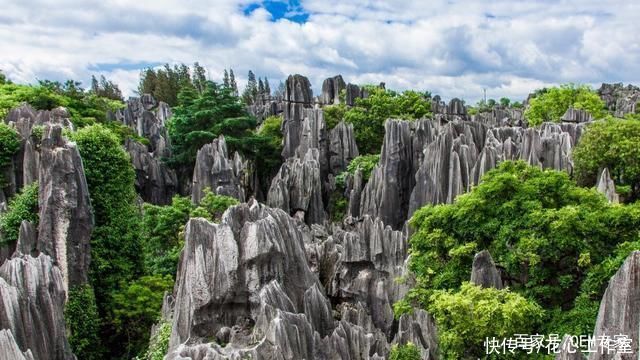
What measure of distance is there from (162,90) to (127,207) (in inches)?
2385

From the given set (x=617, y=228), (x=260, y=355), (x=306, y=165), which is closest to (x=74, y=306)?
(x=260, y=355)

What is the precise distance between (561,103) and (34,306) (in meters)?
43.6

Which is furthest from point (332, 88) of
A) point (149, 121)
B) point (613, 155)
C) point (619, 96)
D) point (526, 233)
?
point (619, 96)

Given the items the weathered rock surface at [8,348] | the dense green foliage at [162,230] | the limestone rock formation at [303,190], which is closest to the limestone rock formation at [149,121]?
the limestone rock formation at [303,190]

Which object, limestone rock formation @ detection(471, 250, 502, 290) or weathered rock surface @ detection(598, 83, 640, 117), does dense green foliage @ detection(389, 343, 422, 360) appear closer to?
limestone rock formation @ detection(471, 250, 502, 290)

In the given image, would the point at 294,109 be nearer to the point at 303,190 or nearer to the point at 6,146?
the point at 303,190

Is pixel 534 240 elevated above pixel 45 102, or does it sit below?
below

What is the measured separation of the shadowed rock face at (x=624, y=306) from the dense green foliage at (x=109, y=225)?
13563mm

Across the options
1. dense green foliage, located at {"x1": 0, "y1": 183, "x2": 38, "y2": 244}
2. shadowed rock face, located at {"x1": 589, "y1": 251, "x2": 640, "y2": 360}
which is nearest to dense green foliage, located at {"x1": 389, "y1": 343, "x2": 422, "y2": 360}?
shadowed rock face, located at {"x1": 589, "y1": 251, "x2": 640, "y2": 360}

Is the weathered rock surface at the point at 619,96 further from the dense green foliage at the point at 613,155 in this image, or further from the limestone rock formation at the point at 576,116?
the dense green foliage at the point at 613,155

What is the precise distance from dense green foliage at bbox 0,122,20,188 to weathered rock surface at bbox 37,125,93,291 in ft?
14.9

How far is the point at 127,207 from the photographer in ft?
64.8

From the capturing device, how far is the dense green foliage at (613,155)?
24.6m

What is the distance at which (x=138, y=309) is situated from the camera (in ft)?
57.5
